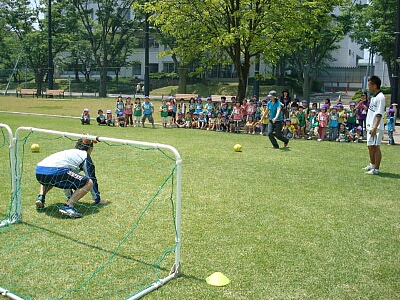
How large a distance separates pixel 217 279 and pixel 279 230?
186 centimetres

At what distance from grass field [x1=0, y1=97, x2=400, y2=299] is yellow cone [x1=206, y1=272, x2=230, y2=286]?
56mm

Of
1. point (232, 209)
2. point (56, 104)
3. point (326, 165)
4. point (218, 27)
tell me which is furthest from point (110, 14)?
point (232, 209)

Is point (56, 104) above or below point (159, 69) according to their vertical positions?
below

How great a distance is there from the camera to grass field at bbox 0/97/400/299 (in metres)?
4.62

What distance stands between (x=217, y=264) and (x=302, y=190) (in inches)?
151

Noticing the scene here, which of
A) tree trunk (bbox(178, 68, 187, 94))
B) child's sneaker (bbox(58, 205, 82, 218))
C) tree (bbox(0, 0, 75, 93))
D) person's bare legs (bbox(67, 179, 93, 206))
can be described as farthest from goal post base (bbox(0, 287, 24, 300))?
tree (bbox(0, 0, 75, 93))

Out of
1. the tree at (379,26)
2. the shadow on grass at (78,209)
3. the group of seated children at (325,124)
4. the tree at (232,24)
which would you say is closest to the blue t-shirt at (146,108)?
the tree at (232,24)

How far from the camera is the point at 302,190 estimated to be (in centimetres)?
844

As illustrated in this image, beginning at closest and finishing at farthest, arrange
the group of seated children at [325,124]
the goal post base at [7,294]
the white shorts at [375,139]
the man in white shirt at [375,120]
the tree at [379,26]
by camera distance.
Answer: the goal post base at [7,294]
the man in white shirt at [375,120]
the white shorts at [375,139]
the group of seated children at [325,124]
the tree at [379,26]

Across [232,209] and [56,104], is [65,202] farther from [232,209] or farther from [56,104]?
[56,104]

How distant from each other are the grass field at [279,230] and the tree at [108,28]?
34.8 meters

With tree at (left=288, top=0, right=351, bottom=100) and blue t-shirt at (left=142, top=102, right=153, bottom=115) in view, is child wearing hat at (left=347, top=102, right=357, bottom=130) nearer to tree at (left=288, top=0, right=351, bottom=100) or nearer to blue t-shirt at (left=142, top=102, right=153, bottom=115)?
tree at (left=288, top=0, right=351, bottom=100)

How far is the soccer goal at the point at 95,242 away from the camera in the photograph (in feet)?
14.9

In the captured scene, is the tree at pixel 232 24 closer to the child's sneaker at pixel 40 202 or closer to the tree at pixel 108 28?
the child's sneaker at pixel 40 202
